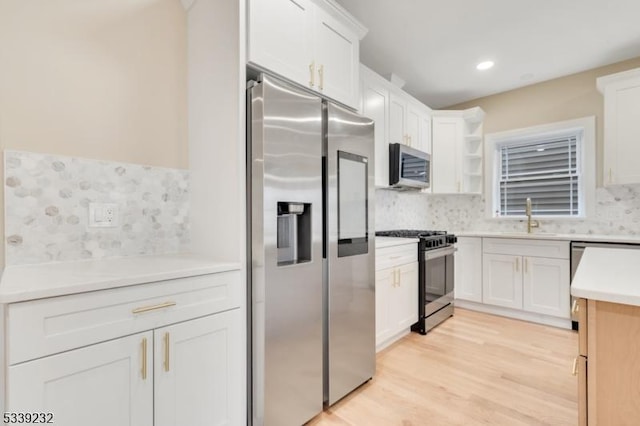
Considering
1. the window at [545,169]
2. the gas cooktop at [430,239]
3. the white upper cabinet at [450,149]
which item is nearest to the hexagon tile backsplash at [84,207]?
the gas cooktop at [430,239]

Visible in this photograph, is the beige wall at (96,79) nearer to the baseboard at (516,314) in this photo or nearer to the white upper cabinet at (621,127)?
the baseboard at (516,314)

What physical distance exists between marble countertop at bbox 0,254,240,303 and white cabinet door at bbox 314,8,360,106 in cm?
130

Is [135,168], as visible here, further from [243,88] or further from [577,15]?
[577,15]

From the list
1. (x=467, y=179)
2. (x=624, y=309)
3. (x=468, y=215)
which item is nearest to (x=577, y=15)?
(x=467, y=179)

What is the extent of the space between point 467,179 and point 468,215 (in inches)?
21.7

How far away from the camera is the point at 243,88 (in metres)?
1.48

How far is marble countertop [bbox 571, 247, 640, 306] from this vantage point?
87 centimetres

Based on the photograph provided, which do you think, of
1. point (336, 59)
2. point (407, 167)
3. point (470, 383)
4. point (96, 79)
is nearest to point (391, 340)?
point (470, 383)

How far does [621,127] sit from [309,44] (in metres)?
3.30

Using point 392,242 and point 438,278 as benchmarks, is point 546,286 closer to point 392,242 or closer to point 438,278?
point 438,278

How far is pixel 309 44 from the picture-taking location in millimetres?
1791

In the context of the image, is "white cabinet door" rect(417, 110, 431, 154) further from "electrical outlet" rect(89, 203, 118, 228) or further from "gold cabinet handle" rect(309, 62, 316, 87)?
"electrical outlet" rect(89, 203, 118, 228)

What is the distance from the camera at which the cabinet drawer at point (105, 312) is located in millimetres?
900

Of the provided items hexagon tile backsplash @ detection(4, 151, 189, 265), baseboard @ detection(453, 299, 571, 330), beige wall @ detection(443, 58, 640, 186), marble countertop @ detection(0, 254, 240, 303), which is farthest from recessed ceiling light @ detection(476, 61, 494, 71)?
marble countertop @ detection(0, 254, 240, 303)
